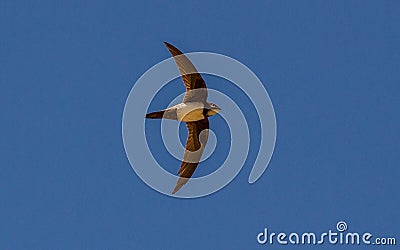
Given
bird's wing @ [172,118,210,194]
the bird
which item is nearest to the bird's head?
the bird

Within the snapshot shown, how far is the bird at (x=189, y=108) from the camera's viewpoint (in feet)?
41.4

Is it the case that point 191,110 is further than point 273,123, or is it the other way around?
point 273,123

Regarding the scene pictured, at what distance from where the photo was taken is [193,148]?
44.6 feet

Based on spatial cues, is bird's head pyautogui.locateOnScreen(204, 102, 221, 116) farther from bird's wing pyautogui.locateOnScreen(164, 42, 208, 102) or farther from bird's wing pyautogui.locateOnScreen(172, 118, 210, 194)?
bird's wing pyautogui.locateOnScreen(172, 118, 210, 194)

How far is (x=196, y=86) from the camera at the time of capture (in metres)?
12.8

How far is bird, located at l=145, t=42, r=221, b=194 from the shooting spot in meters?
12.6

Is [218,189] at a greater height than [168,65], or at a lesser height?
lesser

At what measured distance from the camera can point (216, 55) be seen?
13.3m

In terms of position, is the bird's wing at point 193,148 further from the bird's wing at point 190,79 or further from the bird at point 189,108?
the bird's wing at point 190,79

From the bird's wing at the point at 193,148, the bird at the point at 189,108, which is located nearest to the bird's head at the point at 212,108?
the bird at the point at 189,108

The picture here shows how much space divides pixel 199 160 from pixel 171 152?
1.06ft

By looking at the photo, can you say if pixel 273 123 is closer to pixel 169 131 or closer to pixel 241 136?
pixel 241 136

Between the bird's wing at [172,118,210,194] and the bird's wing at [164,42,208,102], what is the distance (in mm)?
527

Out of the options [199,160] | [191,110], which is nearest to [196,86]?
[191,110]
